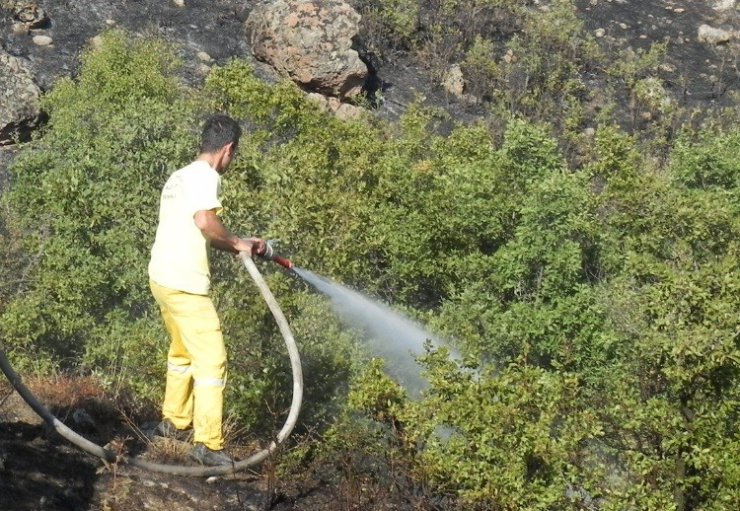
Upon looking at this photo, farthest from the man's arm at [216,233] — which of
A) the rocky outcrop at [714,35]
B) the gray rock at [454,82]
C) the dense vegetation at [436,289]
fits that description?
the rocky outcrop at [714,35]

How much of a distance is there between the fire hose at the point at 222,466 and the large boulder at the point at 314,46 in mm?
23542

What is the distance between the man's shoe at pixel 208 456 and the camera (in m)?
5.96

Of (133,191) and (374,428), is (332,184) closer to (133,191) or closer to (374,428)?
(133,191)

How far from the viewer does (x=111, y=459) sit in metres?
5.86

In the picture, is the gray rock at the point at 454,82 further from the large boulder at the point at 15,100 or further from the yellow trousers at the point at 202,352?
the yellow trousers at the point at 202,352

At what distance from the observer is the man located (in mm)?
5480

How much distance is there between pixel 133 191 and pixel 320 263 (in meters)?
2.41

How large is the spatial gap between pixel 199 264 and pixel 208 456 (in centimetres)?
112

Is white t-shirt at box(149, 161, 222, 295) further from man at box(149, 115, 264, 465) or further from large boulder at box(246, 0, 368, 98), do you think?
large boulder at box(246, 0, 368, 98)

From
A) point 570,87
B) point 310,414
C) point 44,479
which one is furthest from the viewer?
point 570,87

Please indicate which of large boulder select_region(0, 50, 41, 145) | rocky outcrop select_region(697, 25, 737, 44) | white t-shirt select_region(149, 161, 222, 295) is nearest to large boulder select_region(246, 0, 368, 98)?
large boulder select_region(0, 50, 41, 145)

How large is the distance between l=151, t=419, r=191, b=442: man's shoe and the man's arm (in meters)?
1.15

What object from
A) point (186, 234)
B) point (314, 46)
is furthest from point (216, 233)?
point (314, 46)

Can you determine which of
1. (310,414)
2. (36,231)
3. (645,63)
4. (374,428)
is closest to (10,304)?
(36,231)
